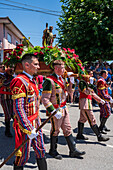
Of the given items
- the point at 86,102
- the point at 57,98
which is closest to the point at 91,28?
the point at 86,102

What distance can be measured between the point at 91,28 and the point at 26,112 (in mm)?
11530

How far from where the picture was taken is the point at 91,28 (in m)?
12.8

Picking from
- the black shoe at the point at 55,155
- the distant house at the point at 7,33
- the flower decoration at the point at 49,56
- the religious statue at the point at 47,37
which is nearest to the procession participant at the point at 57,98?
the black shoe at the point at 55,155

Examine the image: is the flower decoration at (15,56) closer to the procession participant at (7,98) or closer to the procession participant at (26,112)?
the procession participant at (7,98)

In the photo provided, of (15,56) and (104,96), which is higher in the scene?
(15,56)

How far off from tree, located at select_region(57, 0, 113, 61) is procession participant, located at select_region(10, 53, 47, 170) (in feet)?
34.5

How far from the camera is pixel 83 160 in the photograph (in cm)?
363

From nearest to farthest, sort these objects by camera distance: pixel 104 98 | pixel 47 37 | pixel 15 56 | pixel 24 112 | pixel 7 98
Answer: pixel 24 112 → pixel 15 56 → pixel 7 98 → pixel 104 98 → pixel 47 37

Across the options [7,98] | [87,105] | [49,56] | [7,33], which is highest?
[7,33]

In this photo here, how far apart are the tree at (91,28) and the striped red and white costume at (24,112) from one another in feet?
34.9

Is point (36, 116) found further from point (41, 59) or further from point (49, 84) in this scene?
point (41, 59)

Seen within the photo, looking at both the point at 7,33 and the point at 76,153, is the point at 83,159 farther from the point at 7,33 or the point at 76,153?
the point at 7,33

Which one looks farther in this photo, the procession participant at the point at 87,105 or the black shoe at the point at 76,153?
the procession participant at the point at 87,105

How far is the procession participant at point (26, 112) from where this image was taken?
2383 mm
